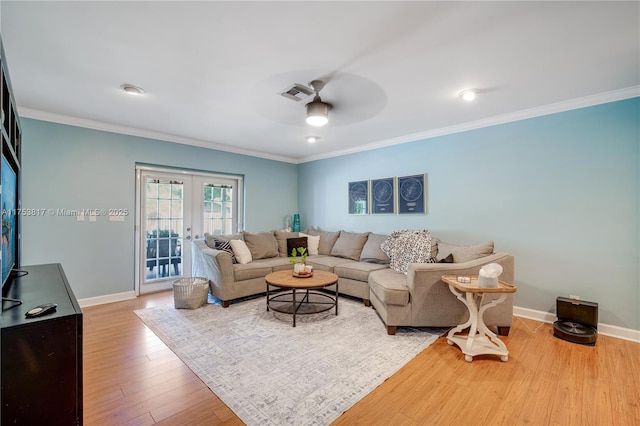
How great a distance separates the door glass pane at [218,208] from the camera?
16.5ft

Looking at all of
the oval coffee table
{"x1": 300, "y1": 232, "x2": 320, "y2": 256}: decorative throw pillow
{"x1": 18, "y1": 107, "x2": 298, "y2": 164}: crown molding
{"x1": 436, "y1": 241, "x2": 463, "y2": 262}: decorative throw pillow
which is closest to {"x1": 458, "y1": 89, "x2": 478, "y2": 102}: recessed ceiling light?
{"x1": 436, "y1": 241, "x2": 463, "y2": 262}: decorative throw pillow

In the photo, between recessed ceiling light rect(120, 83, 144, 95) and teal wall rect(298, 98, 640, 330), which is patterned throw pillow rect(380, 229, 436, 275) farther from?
recessed ceiling light rect(120, 83, 144, 95)

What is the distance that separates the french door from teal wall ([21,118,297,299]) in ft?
0.66

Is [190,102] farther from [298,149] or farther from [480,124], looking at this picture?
[480,124]

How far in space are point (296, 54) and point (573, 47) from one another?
2045 mm

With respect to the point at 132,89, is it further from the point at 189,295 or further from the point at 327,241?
the point at 327,241

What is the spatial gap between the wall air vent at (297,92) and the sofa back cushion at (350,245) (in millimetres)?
2457

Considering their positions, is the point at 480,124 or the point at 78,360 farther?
the point at 480,124

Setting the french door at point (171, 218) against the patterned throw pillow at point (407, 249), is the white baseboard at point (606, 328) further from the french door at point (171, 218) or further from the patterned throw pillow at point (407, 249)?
the french door at point (171, 218)

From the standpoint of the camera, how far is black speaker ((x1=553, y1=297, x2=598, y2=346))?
8.80 ft

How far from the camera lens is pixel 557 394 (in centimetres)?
194

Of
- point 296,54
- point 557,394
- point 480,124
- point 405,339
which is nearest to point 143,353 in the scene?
point 405,339

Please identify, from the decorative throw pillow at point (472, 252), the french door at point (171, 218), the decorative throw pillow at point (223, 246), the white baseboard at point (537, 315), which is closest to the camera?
the white baseboard at point (537, 315)

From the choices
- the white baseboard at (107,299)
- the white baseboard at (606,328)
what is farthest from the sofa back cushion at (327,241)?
the white baseboard at (107,299)
